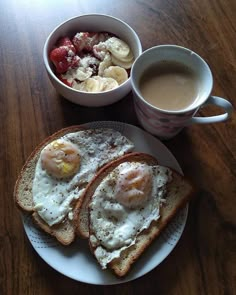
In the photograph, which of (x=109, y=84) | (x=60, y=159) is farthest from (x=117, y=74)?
(x=60, y=159)

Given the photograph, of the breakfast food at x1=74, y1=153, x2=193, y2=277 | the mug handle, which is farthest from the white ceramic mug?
the breakfast food at x1=74, y1=153, x2=193, y2=277

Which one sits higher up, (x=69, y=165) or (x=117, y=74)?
(x=117, y=74)

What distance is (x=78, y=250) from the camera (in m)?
1.02

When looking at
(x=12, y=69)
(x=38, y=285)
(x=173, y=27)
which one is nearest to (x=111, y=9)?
(x=173, y=27)

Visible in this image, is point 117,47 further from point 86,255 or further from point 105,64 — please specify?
point 86,255

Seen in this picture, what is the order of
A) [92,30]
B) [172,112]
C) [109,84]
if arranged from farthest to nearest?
[92,30] < [109,84] < [172,112]

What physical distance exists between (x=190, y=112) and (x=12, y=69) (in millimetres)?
602

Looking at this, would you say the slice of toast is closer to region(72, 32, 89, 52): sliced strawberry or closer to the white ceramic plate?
the white ceramic plate

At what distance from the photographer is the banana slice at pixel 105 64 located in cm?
114

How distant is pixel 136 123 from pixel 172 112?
21 cm

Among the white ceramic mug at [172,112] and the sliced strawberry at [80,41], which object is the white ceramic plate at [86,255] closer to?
the white ceramic mug at [172,112]

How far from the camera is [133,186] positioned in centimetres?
102

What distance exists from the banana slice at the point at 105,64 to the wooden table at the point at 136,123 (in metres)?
0.12

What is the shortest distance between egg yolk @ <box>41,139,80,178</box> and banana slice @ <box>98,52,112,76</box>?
0.79ft
